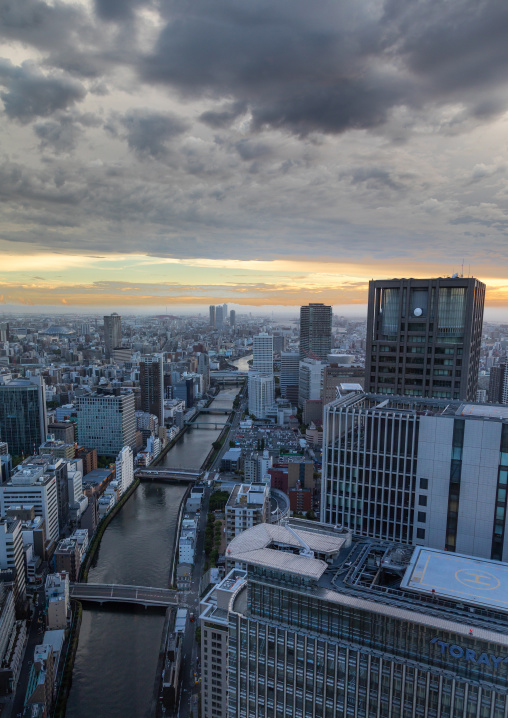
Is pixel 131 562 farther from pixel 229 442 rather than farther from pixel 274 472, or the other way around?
pixel 229 442

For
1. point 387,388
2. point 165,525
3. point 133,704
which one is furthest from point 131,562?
point 387,388

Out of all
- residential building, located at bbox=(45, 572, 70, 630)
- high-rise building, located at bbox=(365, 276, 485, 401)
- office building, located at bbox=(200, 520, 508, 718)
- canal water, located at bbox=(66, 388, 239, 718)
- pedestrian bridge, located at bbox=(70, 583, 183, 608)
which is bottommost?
canal water, located at bbox=(66, 388, 239, 718)

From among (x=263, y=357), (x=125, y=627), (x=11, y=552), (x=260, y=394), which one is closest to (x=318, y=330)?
(x=263, y=357)

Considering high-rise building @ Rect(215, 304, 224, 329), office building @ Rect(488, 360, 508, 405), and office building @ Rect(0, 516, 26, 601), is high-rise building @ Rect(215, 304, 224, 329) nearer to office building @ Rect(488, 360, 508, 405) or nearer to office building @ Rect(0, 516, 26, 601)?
office building @ Rect(488, 360, 508, 405)

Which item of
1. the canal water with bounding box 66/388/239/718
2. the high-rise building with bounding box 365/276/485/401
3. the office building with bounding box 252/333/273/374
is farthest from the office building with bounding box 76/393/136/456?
the high-rise building with bounding box 365/276/485/401

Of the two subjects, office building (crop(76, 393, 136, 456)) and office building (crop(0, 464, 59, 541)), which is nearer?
office building (crop(0, 464, 59, 541))

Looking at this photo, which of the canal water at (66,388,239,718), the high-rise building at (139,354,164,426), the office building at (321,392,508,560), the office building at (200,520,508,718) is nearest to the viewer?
the office building at (200,520,508,718)
